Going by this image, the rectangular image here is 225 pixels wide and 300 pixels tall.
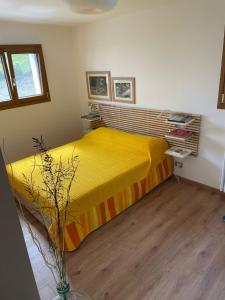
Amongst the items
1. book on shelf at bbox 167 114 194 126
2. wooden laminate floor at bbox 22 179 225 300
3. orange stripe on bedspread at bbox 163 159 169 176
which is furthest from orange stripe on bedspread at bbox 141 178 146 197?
book on shelf at bbox 167 114 194 126

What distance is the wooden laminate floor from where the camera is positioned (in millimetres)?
1682

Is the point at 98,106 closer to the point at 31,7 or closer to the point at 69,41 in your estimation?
the point at 69,41

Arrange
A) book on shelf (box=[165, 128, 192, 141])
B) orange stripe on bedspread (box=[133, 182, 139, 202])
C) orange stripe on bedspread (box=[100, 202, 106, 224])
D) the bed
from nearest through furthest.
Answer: the bed
orange stripe on bedspread (box=[100, 202, 106, 224])
orange stripe on bedspread (box=[133, 182, 139, 202])
book on shelf (box=[165, 128, 192, 141])

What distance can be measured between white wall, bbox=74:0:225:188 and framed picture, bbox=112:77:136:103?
9cm

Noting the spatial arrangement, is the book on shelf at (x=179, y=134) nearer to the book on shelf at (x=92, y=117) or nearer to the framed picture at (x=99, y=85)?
the framed picture at (x=99, y=85)

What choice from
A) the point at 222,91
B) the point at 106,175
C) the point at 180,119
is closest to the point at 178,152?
the point at 180,119

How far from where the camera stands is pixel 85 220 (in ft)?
6.98

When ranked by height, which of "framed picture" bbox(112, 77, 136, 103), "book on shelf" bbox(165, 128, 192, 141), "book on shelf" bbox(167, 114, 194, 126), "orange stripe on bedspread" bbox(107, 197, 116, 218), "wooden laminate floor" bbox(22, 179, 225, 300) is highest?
"framed picture" bbox(112, 77, 136, 103)

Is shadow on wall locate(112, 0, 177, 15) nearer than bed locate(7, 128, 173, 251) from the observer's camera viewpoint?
No

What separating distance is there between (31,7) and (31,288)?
2.56 m

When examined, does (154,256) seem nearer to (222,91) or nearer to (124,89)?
(222,91)

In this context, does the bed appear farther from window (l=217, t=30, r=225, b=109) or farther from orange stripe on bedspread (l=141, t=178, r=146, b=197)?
window (l=217, t=30, r=225, b=109)

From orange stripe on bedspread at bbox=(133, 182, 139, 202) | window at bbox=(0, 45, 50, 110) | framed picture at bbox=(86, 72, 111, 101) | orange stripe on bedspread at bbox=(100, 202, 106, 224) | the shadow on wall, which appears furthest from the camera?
framed picture at bbox=(86, 72, 111, 101)

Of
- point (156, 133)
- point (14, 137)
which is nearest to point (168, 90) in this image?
point (156, 133)
